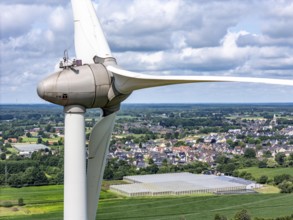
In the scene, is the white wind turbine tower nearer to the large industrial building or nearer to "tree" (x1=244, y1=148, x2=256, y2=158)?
the large industrial building

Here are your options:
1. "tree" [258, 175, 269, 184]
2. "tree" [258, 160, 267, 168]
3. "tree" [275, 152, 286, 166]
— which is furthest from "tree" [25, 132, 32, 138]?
"tree" [258, 175, 269, 184]

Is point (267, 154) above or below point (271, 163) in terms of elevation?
below

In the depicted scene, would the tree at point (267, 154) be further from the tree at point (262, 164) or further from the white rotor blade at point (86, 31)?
the white rotor blade at point (86, 31)

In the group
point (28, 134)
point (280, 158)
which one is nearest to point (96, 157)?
point (280, 158)

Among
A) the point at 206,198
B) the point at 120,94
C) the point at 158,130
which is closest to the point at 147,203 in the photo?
the point at 206,198

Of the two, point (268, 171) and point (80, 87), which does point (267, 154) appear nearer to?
point (268, 171)

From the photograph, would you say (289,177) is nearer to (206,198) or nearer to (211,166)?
(206,198)

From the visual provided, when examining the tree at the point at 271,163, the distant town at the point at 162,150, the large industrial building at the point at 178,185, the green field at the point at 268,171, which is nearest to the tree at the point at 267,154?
the distant town at the point at 162,150
